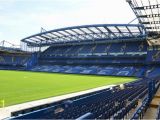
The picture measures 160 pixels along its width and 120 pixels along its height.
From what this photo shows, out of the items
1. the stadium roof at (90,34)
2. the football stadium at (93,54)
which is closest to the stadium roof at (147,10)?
the football stadium at (93,54)

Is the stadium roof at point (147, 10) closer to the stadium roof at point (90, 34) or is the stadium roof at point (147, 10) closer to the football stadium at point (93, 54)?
the football stadium at point (93, 54)

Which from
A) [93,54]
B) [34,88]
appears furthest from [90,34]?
[34,88]

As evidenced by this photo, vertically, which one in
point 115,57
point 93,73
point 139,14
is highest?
point 139,14

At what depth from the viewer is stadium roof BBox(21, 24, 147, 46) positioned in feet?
160

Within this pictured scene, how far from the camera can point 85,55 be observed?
6456 cm

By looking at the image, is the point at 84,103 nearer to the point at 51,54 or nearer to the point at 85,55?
the point at 85,55

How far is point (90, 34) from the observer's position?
5700 centimetres

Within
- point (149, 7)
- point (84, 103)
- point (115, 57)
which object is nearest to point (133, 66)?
point (115, 57)

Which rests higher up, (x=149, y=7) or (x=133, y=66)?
(x=149, y=7)

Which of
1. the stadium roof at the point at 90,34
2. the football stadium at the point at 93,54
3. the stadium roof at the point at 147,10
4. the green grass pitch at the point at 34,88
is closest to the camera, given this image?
the green grass pitch at the point at 34,88

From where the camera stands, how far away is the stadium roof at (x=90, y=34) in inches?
1926

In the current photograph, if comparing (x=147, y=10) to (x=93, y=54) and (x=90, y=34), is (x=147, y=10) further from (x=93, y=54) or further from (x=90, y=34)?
(x=93, y=54)

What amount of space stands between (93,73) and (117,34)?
10.1 meters

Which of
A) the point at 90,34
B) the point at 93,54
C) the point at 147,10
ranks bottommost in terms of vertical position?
the point at 93,54
